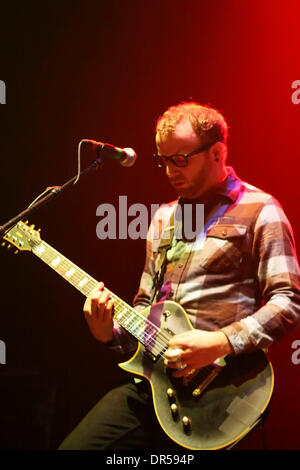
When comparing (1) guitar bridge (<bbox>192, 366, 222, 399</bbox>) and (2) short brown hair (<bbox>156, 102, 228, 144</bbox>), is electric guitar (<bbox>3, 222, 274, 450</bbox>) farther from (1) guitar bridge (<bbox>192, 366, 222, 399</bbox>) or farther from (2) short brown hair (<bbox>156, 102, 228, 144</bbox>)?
(2) short brown hair (<bbox>156, 102, 228, 144</bbox>)

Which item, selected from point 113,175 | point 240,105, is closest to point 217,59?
point 240,105

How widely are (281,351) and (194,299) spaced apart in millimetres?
1015

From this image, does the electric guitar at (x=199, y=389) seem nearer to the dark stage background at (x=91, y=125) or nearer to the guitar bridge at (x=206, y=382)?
the guitar bridge at (x=206, y=382)

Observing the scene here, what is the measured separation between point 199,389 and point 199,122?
132 cm

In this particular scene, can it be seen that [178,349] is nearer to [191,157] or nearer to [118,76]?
A: [191,157]

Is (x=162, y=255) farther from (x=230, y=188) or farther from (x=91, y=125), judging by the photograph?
(x=91, y=125)

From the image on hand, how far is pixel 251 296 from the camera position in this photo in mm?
2105

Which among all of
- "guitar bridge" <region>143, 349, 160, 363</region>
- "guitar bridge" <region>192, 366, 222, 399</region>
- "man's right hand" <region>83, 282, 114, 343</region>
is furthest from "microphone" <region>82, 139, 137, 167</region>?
"guitar bridge" <region>192, 366, 222, 399</region>

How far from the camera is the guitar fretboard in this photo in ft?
6.86

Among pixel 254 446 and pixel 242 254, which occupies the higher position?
pixel 242 254

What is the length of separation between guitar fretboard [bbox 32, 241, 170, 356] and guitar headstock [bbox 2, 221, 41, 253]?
25mm

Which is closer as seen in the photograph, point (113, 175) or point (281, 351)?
point (281, 351)

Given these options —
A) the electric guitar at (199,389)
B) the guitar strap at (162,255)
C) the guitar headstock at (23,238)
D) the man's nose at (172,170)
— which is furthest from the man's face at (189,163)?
the guitar headstock at (23,238)

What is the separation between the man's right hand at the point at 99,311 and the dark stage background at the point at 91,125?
987 mm
